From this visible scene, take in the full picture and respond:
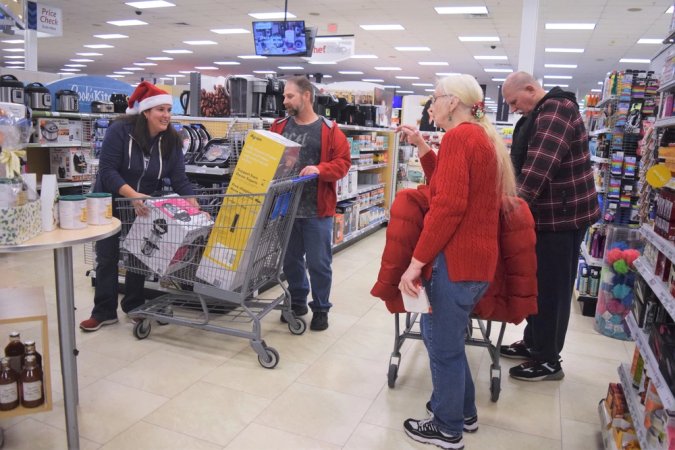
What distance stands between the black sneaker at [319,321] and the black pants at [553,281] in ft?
4.76

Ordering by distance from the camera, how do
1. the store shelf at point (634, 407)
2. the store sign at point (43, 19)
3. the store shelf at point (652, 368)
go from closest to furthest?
the store shelf at point (652, 368), the store shelf at point (634, 407), the store sign at point (43, 19)

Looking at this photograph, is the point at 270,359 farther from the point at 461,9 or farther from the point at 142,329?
the point at 461,9

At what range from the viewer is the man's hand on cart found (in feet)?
7.07

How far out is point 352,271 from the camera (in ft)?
18.6

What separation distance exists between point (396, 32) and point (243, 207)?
1180 centimetres

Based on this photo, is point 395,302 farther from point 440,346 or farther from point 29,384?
point 29,384

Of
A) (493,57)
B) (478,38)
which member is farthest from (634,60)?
(478,38)

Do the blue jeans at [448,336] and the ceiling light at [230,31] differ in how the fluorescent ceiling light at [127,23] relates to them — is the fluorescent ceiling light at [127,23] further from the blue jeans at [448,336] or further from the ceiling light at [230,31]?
the blue jeans at [448,336]

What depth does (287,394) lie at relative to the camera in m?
2.93

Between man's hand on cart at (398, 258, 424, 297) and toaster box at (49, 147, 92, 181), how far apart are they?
522 centimetres

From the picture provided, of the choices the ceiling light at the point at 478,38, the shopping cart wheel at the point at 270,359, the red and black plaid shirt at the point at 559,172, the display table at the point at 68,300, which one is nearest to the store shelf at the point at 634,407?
the red and black plaid shirt at the point at 559,172

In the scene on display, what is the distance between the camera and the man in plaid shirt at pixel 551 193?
2895mm

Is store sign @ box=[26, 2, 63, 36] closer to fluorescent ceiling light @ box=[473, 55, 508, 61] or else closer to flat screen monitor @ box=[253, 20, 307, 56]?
flat screen monitor @ box=[253, 20, 307, 56]

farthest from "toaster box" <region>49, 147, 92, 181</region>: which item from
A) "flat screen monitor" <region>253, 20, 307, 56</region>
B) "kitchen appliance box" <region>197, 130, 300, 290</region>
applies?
"flat screen monitor" <region>253, 20, 307, 56</region>
